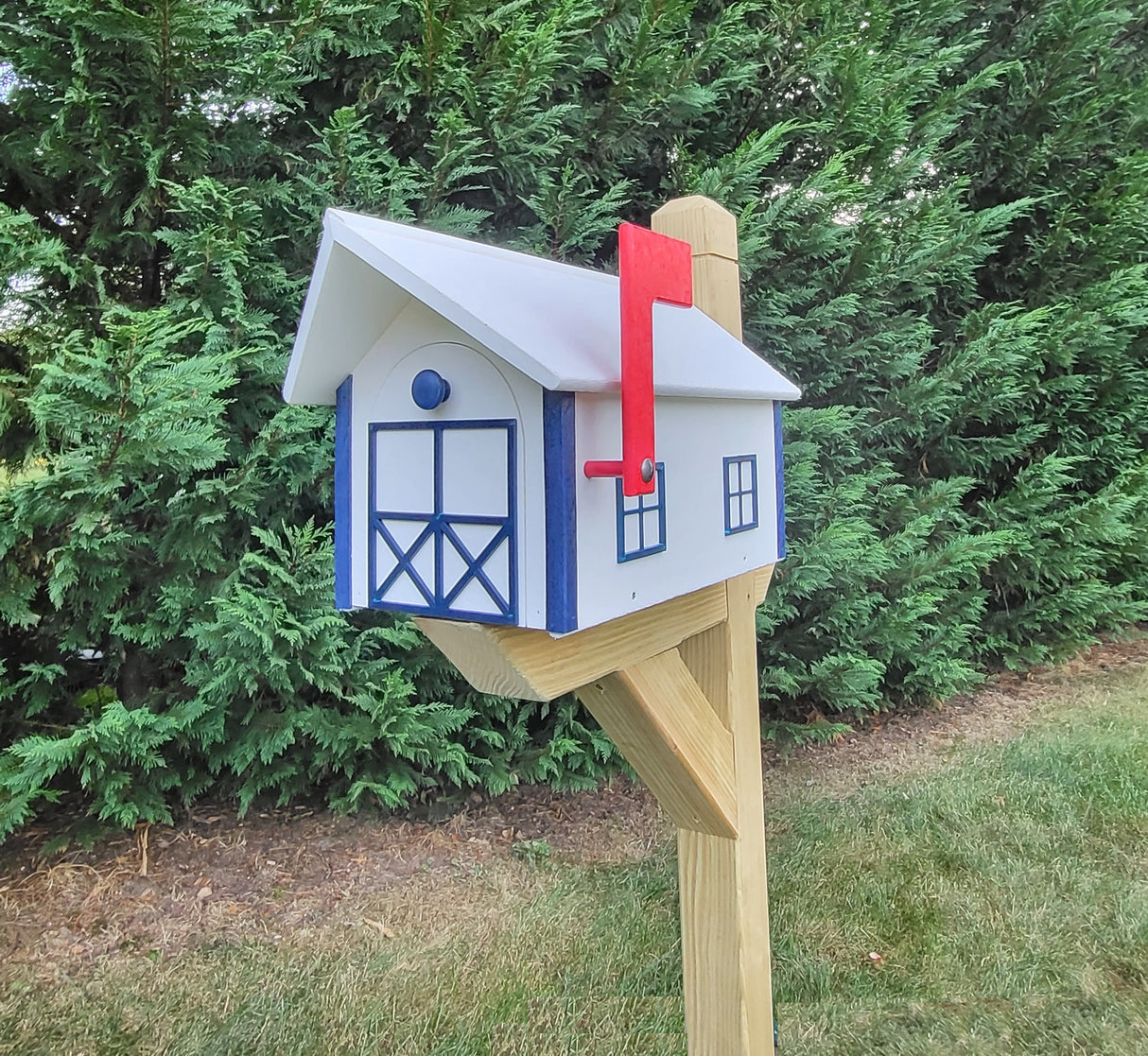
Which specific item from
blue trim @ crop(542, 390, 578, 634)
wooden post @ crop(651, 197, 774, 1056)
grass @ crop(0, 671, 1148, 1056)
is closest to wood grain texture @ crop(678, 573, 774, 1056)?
wooden post @ crop(651, 197, 774, 1056)

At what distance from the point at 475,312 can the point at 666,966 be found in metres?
1.89

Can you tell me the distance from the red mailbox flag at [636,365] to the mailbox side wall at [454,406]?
7cm

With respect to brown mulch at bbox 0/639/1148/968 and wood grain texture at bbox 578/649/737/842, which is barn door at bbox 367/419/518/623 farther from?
brown mulch at bbox 0/639/1148/968

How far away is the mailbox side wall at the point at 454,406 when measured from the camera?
789 millimetres

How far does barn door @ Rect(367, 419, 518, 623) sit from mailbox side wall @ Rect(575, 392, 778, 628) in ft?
0.25

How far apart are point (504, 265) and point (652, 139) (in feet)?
7.53

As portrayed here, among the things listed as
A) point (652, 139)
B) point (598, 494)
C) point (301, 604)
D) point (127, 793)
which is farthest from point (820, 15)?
point (127, 793)

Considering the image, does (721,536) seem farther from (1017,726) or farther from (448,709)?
(1017,726)

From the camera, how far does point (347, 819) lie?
2619 millimetres

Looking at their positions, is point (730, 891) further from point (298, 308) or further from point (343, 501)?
point (298, 308)

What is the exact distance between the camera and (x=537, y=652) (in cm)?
83

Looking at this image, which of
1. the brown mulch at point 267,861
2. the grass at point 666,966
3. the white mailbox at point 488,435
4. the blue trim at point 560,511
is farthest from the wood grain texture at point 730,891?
the brown mulch at point 267,861

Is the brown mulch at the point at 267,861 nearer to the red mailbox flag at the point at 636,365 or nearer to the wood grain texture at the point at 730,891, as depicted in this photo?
the wood grain texture at the point at 730,891

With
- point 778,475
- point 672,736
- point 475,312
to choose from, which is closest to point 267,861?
point 672,736
